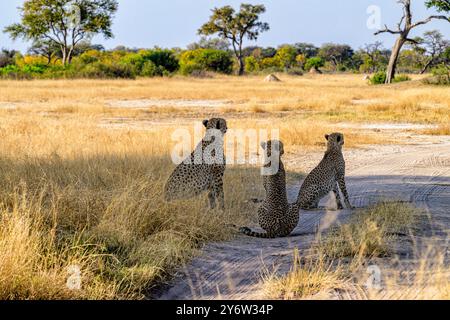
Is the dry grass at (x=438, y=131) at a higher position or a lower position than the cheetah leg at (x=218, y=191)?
lower

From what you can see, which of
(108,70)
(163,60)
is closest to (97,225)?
(108,70)

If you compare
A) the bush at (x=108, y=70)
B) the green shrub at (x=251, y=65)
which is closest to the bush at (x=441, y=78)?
the bush at (x=108, y=70)

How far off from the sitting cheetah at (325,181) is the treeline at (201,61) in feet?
97.2

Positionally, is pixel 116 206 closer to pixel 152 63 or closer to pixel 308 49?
pixel 152 63

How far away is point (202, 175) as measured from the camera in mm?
6727

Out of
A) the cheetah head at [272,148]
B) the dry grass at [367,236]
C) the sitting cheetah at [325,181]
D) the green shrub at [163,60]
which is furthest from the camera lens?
the green shrub at [163,60]

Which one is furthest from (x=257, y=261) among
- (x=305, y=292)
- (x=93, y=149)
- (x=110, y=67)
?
(x=110, y=67)

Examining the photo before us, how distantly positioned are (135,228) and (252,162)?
Answer: 5.02 meters

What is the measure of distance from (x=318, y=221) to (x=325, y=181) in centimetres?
69

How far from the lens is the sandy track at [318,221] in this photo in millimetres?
4535

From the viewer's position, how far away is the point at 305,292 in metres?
4.17

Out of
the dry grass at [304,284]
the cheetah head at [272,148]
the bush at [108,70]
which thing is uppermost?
the bush at [108,70]

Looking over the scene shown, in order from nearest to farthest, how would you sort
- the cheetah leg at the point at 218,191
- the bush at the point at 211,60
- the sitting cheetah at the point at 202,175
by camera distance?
the sitting cheetah at the point at 202,175 < the cheetah leg at the point at 218,191 < the bush at the point at 211,60

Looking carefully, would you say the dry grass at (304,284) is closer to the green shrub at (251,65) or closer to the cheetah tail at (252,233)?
the cheetah tail at (252,233)
